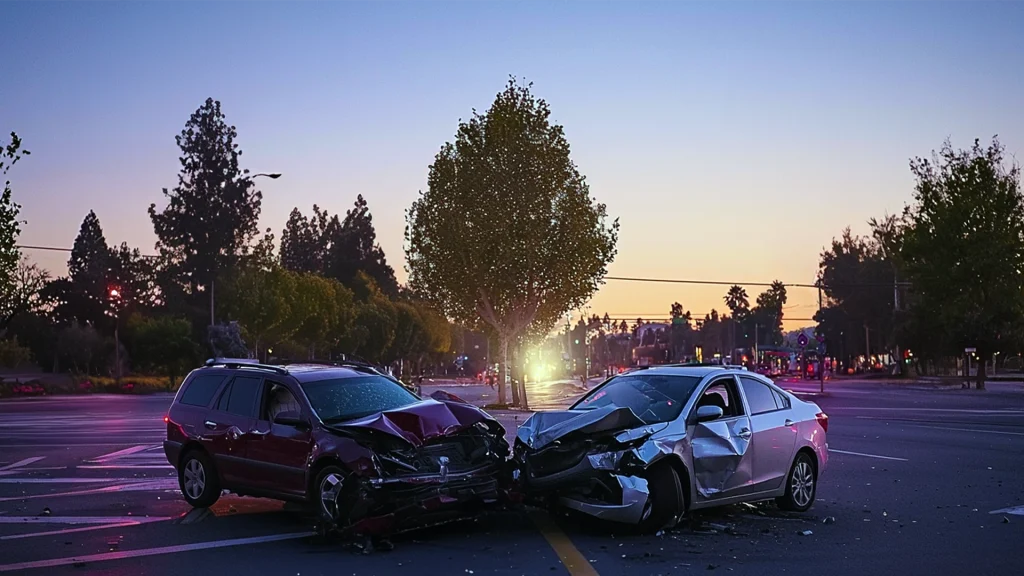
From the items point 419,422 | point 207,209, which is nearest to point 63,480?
point 419,422

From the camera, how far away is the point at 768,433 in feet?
38.5

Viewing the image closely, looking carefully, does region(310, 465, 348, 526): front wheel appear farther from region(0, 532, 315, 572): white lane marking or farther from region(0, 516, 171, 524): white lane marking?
region(0, 516, 171, 524): white lane marking

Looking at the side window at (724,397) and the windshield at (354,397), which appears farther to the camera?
the windshield at (354,397)

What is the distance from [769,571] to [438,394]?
6.67 metres

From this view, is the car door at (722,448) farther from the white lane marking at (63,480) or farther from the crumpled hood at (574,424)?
the white lane marking at (63,480)

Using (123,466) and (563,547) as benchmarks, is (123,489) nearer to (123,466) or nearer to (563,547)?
(123,466)

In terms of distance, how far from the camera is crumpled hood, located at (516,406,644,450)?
10.5 metres

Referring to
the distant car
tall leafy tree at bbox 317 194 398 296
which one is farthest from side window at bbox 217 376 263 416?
tall leafy tree at bbox 317 194 398 296

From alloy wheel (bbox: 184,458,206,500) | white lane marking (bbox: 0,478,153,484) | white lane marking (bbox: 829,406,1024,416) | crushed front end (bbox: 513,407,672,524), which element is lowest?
white lane marking (bbox: 0,478,153,484)

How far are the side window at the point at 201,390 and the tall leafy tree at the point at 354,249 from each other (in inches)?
4444

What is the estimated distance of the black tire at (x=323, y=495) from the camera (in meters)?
10.4

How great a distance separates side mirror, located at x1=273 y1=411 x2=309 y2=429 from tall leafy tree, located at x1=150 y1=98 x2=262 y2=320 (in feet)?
261

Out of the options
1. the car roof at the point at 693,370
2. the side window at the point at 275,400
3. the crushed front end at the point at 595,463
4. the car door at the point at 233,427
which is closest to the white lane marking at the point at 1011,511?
the car roof at the point at 693,370

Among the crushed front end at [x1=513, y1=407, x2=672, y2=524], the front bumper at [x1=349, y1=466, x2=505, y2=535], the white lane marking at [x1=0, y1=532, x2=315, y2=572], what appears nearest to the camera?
the white lane marking at [x1=0, y1=532, x2=315, y2=572]
